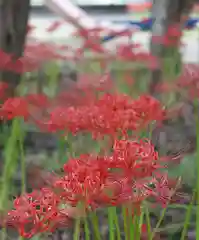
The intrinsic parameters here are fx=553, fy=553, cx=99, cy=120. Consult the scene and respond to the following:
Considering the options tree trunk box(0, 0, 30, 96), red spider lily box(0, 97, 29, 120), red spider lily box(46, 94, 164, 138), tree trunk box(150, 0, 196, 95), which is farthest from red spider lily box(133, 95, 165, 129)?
tree trunk box(150, 0, 196, 95)

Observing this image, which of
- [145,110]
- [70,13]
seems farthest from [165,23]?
[145,110]

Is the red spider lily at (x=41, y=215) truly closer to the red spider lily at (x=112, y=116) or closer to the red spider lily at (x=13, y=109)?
the red spider lily at (x=112, y=116)

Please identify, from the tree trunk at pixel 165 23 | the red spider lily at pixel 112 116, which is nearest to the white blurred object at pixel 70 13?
the tree trunk at pixel 165 23

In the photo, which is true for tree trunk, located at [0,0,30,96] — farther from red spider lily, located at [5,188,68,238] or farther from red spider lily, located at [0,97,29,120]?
red spider lily, located at [5,188,68,238]

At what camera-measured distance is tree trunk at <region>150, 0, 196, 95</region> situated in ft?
6.27

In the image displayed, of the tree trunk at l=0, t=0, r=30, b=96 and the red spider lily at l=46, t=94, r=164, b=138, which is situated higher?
the red spider lily at l=46, t=94, r=164, b=138

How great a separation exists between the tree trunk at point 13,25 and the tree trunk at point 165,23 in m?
0.48

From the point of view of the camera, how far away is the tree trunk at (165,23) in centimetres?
191

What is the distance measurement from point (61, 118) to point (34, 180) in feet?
1.93

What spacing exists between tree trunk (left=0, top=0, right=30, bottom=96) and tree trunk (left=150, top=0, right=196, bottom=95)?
482mm

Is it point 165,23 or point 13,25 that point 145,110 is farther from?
point 165,23

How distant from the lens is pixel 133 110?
28.4 inches

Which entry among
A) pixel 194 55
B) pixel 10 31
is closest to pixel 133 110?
pixel 10 31

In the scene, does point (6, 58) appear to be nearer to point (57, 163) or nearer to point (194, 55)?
point (57, 163)
